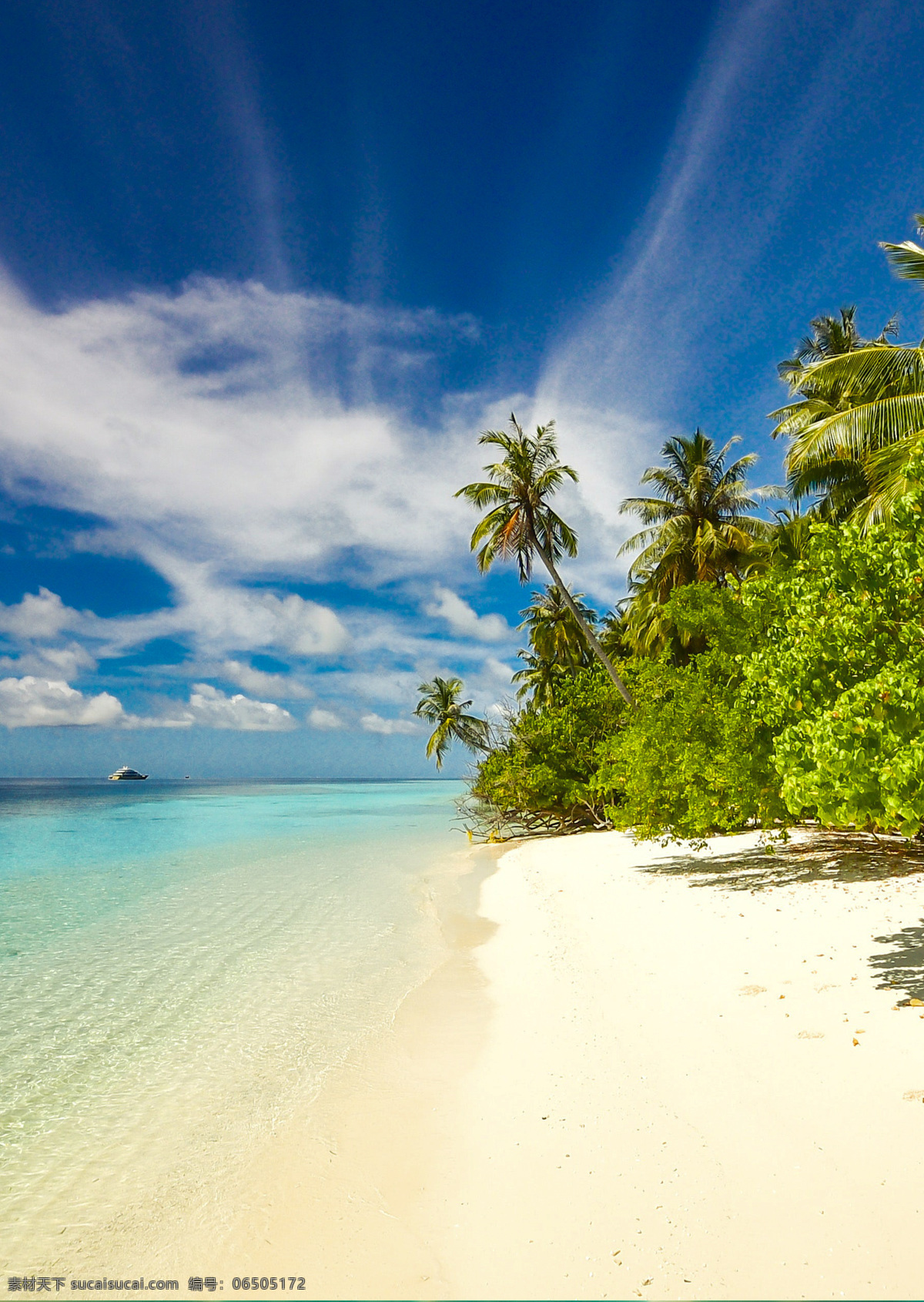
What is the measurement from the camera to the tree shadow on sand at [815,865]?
30.4 feet

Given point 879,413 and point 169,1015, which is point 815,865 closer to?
point 879,413

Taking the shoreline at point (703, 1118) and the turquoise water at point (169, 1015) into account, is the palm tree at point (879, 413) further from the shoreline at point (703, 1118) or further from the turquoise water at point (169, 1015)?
the turquoise water at point (169, 1015)

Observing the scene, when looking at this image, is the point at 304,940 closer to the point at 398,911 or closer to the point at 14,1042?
the point at 398,911

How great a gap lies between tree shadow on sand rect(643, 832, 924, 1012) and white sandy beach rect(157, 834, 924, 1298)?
2005 millimetres

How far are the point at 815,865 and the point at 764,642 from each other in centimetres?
377

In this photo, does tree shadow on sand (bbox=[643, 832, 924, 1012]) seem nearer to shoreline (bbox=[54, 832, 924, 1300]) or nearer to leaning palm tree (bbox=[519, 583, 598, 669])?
shoreline (bbox=[54, 832, 924, 1300])

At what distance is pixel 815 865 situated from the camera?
34.4 feet

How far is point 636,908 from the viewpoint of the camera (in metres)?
9.55

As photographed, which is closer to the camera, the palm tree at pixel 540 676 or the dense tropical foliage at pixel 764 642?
the dense tropical foliage at pixel 764 642

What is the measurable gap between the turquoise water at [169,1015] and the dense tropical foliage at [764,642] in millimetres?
4929

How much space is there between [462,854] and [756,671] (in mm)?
16567

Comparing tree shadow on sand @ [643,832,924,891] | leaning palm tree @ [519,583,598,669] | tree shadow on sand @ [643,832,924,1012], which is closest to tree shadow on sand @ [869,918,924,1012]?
tree shadow on sand @ [643,832,924,1012]

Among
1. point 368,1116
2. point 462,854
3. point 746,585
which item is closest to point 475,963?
point 368,1116

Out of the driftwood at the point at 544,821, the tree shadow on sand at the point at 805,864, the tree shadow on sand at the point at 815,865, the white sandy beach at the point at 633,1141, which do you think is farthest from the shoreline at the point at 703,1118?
the driftwood at the point at 544,821
